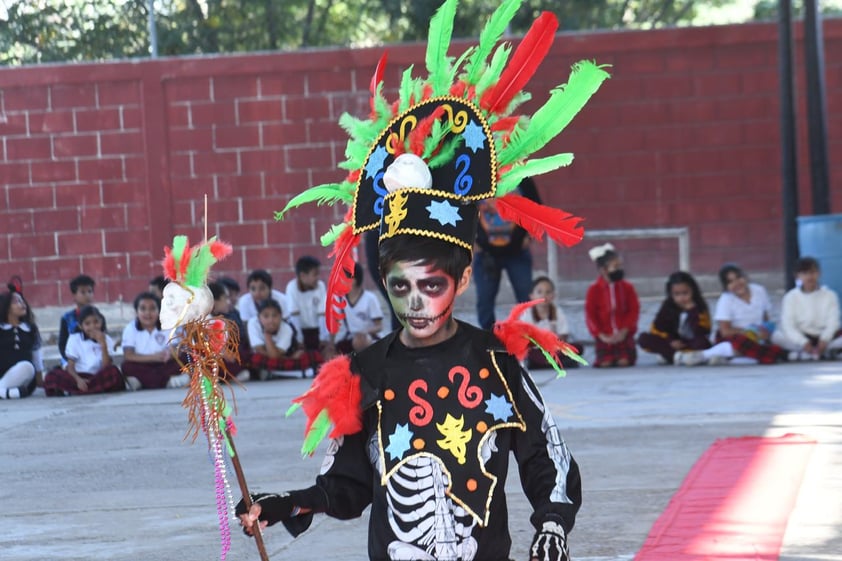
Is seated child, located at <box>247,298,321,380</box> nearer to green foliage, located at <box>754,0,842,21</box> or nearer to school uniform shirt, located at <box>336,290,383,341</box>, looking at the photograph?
school uniform shirt, located at <box>336,290,383,341</box>

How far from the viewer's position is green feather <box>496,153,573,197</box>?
3568mm

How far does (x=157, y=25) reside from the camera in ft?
61.2

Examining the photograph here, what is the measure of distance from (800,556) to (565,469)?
6.25 feet

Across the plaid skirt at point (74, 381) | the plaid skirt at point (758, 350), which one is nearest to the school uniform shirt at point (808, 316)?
the plaid skirt at point (758, 350)

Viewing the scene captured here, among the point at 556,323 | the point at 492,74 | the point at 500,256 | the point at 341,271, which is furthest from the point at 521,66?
the point at 556,323

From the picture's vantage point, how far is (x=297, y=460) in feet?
24.4

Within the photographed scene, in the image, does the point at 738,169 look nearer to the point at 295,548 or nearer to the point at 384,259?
the point at 295,548

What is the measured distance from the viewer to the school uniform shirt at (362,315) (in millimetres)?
12086

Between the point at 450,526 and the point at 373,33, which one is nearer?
the point at 450,526

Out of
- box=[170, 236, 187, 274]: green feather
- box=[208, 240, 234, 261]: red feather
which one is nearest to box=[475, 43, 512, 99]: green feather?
box=[208, 240, 234, 261]: red feather

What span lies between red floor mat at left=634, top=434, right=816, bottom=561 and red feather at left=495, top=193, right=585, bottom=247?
1.87 m

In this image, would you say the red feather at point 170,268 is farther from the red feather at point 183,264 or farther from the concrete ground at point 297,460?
the concrete ground at point 297,460

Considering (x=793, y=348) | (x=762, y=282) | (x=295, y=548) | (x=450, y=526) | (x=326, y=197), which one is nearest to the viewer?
(x=450, y=526)

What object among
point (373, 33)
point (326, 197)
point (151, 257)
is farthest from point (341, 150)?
point (326, 197)
